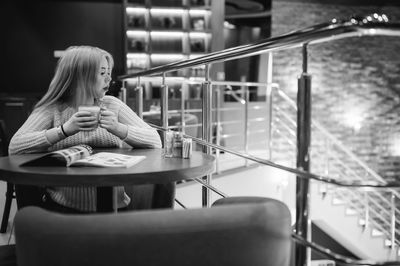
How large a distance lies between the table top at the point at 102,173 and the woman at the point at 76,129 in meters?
0.22

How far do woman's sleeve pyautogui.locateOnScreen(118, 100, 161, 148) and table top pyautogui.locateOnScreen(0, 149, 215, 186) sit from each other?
0.35 metres

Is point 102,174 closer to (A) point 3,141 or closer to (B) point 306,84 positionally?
(B) point 306,84

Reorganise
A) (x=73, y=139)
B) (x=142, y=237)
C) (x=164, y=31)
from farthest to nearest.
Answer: (x=164, y=31), (x=73, y=139), (x=142, y=237)

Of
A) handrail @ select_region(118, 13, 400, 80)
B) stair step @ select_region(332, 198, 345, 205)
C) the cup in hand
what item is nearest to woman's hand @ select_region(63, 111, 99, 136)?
the cup in hand

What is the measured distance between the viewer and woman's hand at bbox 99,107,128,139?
1.57m

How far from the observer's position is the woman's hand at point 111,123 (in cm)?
157

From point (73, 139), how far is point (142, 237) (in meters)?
1.07

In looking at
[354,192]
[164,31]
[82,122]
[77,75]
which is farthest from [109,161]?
[354,192]

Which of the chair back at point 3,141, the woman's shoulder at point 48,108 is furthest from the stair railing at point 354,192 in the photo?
the woman's shoulder at point 48,108

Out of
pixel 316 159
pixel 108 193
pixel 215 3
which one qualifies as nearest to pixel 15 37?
pixel 215 3

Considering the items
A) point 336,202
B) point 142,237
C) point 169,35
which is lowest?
point 336,202

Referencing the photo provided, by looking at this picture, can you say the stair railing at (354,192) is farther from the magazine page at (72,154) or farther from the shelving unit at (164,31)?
the magazine page at (72,154)

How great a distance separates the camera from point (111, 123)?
1.59m

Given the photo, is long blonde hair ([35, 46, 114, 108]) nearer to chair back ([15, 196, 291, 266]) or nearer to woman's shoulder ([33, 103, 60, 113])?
woman's shoulder ([33, 103, 60, 113])
